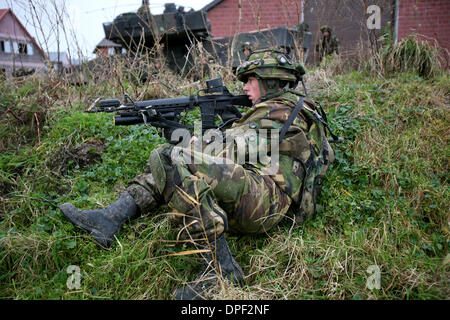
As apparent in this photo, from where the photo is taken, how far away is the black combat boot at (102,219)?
249cm

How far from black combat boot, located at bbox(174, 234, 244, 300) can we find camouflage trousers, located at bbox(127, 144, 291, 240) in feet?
0.39

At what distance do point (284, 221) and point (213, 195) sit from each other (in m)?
0.85

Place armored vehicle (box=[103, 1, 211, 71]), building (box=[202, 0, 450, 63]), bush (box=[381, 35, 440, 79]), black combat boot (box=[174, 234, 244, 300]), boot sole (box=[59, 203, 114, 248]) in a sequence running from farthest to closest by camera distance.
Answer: building (box=[202, 0, 450, 63]) → armored vehicle (box=[103, 1, 211, 71]) → bush (box=[381, 35, 440, 79]) → boot sole (box=[59, 203, 114, 248]) → black combat boot (box=[174, 234, 244, 300])

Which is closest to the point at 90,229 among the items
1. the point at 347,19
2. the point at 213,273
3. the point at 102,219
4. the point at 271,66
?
the point at 102,219

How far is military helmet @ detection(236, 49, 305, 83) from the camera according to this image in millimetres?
2801

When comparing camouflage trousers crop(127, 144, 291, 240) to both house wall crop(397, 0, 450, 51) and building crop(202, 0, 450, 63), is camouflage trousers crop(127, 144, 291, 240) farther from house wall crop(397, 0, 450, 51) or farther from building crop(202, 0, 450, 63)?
house wall crop(397, 0, 450, 51)

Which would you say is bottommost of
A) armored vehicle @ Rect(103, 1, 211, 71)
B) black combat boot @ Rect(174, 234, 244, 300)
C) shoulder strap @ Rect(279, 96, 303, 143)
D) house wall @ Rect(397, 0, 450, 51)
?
black combat boot @ Rect(174, 234, 244, 300)

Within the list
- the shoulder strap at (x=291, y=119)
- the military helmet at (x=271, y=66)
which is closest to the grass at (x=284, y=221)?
the shoulder strap at (x=291, y=119)

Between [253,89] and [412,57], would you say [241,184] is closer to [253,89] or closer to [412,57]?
[253,89]

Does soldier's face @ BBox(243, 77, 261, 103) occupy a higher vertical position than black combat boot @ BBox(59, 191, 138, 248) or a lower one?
higher

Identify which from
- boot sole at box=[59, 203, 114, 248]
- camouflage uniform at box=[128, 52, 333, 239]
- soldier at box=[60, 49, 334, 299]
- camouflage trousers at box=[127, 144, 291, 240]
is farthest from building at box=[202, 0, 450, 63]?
boot sole at box=[59, 203, 114, 248]

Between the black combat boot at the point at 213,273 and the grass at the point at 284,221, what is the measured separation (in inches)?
3.8

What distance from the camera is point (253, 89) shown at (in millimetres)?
2963
